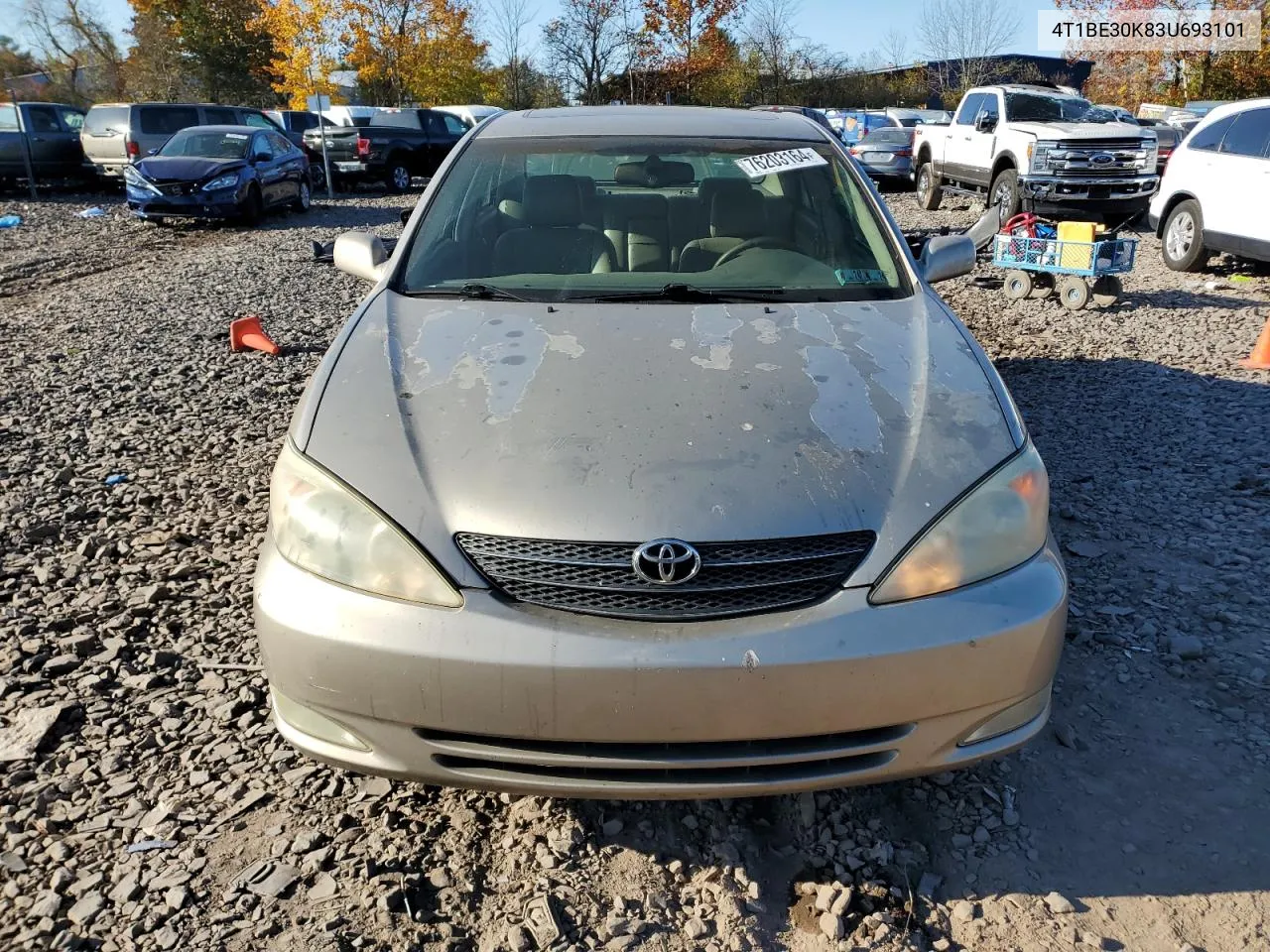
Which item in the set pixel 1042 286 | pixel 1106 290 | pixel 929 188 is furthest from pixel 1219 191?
pixel 929 188

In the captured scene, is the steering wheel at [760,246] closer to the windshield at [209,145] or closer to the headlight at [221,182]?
the headlight at [221,182]

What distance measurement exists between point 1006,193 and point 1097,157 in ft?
4.06

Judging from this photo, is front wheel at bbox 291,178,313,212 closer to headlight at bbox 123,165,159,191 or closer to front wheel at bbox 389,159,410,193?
headlight at bbox 123,165,159,191

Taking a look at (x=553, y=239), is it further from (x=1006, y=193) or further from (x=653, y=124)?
(x=1006, y=193)

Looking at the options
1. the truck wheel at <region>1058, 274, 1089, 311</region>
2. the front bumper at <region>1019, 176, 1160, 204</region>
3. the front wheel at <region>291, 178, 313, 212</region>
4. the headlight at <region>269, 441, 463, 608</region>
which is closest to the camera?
the headlight at <region>269, 441, 463, 608</region>

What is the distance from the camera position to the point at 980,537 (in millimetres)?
2135

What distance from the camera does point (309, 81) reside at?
3266 centimetres

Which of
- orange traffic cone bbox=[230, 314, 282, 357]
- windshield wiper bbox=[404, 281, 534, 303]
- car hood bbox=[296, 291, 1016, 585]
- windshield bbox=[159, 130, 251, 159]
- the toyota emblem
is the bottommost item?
orange traffic cone bbox=[230, 314, 282, 357]

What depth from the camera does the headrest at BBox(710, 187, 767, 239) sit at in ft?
11.6

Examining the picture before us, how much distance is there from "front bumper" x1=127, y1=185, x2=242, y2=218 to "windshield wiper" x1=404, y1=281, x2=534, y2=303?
12.4m

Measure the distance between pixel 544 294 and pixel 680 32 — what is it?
1571 inches

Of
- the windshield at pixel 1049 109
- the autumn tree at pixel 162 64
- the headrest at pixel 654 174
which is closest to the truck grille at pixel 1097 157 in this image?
the windshield at pixel 1049 109

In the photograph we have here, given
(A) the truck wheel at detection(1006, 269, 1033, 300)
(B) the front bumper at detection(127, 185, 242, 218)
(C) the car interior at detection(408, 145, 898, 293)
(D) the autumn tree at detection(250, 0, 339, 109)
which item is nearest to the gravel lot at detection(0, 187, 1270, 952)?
(C) the car interior at detection(408, 145, 898, 293)

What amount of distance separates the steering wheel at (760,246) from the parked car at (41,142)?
1914 cm
